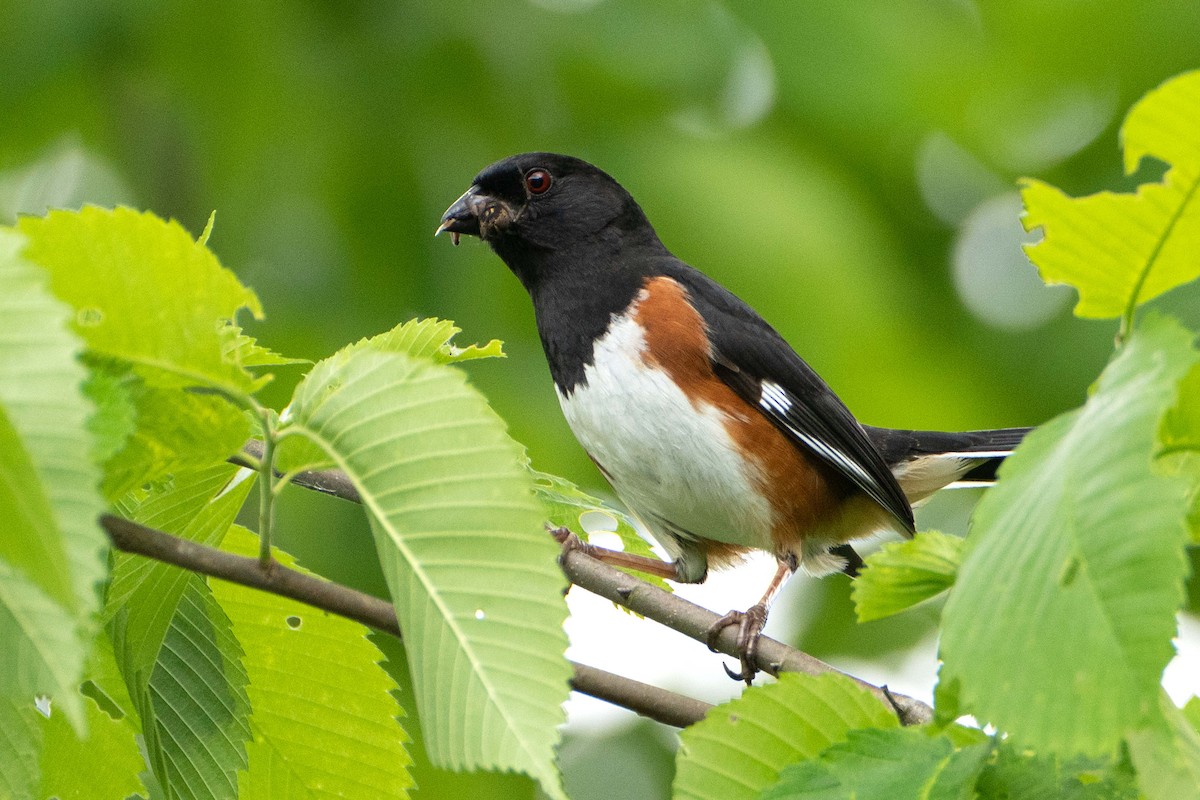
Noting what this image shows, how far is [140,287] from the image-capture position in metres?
1.41

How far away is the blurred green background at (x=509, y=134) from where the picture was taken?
4871mm

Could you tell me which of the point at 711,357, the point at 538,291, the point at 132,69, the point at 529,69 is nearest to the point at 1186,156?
the point at 711,357

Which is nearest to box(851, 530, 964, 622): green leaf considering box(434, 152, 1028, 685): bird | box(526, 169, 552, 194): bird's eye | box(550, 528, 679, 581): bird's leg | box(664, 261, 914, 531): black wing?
box(434, 152, 1028, 685): bird

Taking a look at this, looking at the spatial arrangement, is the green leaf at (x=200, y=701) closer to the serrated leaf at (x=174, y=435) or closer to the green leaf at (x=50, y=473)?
the serrated leaf at (x=174, y=435)

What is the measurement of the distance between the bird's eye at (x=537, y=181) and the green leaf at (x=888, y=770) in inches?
122

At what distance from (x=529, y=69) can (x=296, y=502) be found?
2003 mm

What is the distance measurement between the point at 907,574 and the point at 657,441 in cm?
216

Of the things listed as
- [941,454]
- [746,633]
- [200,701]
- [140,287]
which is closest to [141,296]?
[140,287]

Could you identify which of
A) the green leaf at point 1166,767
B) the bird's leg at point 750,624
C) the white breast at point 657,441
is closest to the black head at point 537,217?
the white breast at point 657,441

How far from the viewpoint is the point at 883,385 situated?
5.69 metres

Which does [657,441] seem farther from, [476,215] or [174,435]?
[174,435]

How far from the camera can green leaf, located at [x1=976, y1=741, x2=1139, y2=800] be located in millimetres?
1505

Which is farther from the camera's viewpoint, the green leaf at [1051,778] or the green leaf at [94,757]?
the green leaf at [94,757]

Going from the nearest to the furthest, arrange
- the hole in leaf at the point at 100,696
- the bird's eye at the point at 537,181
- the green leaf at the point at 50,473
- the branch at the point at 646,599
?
the green leaf at the point at 50,473
the hole in leaf at the point at 100,696
the branch at the point at 646,599
the bird's eye at the point at 537,181
